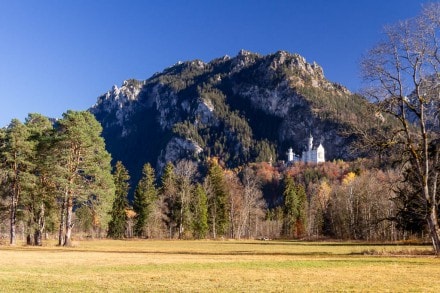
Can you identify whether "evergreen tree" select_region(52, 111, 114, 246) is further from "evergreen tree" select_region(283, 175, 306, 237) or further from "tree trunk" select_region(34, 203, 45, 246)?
"evergreen tree" select_region(283, 175, 306, 237)

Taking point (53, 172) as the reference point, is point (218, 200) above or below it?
Result: below

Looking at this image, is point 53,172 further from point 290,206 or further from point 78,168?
point 290,206

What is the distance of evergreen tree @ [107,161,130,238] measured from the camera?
277ft

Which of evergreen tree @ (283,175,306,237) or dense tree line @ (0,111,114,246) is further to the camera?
evergreen tree @ (283,175,306,237)

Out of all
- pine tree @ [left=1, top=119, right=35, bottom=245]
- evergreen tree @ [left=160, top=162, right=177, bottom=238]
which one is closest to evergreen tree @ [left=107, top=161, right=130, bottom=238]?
evergreen tree @ [left=160, top=162, right=177, bottom=238]

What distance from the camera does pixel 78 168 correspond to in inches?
1892

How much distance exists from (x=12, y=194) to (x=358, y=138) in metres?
36.5

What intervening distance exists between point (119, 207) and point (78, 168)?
38803 millimetres

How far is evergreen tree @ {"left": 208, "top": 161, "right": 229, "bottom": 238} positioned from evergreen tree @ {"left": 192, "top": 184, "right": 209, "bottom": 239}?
4.35 meters

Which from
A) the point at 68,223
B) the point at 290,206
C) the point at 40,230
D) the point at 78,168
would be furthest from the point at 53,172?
the point at 290,206

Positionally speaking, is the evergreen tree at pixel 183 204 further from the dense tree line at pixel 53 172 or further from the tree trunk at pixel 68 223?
the tree trunk at pixel 68 223

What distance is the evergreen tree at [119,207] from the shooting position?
277 feet

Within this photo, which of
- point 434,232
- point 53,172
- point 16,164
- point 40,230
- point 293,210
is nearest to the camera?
point 434,232

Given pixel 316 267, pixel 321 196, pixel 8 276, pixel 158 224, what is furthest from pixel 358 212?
pixel 8 276
